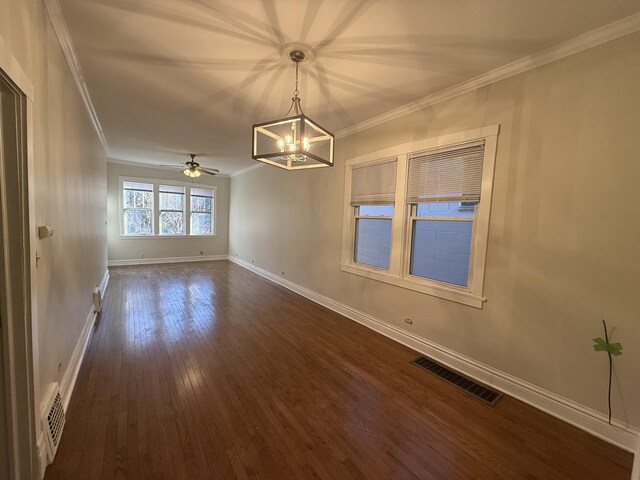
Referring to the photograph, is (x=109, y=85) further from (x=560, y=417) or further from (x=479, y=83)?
(x=560, y=417)

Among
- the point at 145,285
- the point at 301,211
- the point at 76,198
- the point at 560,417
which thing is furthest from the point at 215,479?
the point at 145,285

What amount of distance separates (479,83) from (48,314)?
3.93 metres

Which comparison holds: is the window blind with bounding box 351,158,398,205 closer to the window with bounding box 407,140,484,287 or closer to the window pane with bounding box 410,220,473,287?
the window with bounding box 407,140,484,287

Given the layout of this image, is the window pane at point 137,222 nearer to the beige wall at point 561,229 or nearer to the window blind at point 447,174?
the window blind at point 447,174

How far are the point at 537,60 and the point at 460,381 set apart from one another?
2.85m

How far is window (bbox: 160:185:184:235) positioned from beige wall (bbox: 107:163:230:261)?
0.86 ft

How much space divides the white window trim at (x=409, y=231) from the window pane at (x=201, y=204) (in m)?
5.93

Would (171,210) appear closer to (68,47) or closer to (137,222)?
(137,222)

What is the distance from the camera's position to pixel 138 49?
2201 mm

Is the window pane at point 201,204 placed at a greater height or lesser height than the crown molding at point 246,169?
lesser

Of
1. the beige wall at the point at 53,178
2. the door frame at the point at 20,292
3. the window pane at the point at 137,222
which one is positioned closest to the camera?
the door frame at the point at 20,292

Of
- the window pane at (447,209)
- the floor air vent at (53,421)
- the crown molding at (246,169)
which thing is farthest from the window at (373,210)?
the crown molding at (246,169)

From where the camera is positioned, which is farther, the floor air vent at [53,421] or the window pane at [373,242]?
the window pane at [373,242]

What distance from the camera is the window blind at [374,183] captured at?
3345mm
